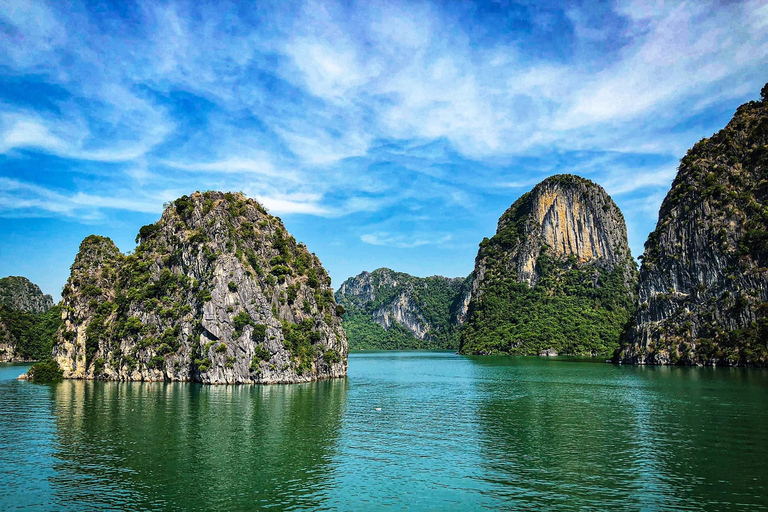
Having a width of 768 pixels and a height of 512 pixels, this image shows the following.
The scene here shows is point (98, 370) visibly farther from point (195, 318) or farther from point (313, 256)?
point (313, 256)

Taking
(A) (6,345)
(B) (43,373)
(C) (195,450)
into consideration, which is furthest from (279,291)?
(A) (6,345)

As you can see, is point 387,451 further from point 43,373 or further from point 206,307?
point 43,373

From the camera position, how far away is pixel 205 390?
8288cm

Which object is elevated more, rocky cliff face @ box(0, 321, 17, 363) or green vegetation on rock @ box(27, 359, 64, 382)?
rocky cliff face @ box(0, 321, 17, 363)

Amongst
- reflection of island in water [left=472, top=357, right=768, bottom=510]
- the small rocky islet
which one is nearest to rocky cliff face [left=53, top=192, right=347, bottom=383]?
the small rocky islet

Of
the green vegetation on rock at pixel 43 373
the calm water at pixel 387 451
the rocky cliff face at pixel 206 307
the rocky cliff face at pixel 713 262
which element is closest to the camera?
the calm water at pixel 387 451

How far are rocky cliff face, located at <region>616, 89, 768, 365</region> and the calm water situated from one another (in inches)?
1921

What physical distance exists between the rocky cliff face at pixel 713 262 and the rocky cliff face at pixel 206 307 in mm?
82561

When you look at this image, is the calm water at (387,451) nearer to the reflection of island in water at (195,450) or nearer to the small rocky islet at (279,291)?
the reflection of island in water at (195,450)

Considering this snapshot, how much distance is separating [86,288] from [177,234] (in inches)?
951

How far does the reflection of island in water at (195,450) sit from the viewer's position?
3197 cm

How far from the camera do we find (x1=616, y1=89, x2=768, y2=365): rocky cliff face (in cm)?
11788

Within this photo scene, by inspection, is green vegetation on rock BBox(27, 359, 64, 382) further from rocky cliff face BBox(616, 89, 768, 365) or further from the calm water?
rocky cliff face BBox(616, 89, 768, 365)

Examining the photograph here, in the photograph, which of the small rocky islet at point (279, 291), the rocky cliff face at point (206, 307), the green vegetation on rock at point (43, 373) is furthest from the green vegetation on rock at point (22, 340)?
the green vegetation on rock at point (43, 373)
